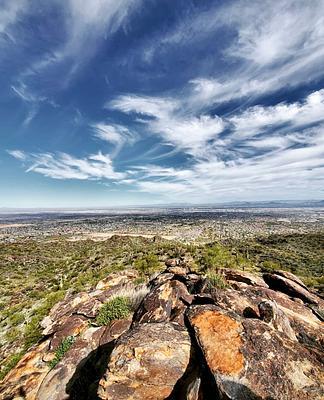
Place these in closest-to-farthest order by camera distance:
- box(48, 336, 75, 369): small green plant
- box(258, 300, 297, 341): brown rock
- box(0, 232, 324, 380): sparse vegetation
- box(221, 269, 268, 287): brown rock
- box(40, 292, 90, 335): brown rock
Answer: box(258, 300, 297, 341): brown rock → box(48, 336, 75, 369): small green plant → box(40, 292, 90, 335): brown rock → box(221, 269, 268, 287): brown rock → box(0, 232, 324, 380): sparse vegetation

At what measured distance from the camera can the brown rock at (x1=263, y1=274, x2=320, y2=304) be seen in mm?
14669

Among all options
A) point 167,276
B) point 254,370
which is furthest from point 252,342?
point 167,276

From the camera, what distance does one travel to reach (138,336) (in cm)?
841

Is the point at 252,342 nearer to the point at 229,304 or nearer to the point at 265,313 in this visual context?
the point at 265,313

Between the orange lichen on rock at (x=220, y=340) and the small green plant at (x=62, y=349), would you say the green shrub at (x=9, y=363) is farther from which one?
the orange lichen on rock at (x=220, y=340)

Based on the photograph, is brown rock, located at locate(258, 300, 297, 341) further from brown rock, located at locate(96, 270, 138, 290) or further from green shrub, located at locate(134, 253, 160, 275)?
green shrub, located at locate(134, 253, 160, 275)

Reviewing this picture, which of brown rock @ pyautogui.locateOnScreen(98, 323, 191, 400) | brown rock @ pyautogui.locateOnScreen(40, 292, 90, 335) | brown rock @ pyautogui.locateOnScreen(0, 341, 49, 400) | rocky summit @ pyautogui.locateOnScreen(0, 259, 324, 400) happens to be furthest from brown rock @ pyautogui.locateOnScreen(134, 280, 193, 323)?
brown rock @ pyautogui.locateOnScreen(40, 292, 90, 335)

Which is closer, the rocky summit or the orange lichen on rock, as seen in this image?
the rocky summit

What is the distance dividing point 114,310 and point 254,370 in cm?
781

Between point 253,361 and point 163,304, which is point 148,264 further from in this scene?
point 253,361

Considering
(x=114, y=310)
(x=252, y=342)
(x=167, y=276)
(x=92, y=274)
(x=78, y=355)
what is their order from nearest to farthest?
(x=252, y=342) < (x=78, y=355) < (x=114, y=310) < (x=167, y=276) < (x=92, y=274)

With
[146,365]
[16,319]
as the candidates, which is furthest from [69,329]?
[16,319]

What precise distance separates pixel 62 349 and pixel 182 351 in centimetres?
619

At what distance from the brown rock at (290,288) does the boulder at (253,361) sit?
782 cm
